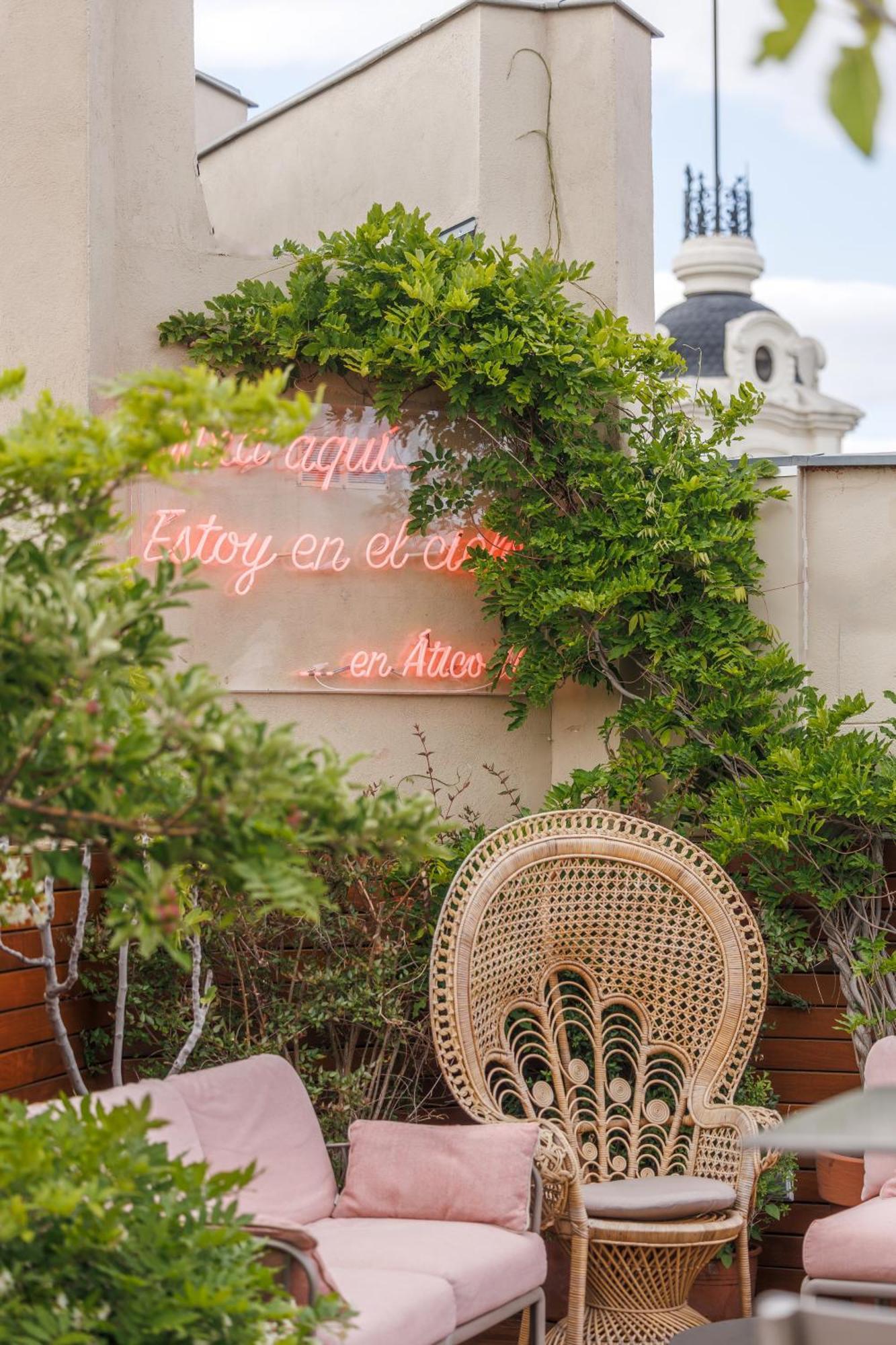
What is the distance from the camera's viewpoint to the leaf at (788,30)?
0.88 m

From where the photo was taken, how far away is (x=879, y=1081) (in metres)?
4.41

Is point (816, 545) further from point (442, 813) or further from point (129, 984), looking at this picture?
point (129, 984)

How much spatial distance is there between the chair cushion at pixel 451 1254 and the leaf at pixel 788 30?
3.05 m

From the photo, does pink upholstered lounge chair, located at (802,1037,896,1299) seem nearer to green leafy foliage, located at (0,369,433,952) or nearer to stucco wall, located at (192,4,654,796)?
stucco wall, located at (192,4,654,796)

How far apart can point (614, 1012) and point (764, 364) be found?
48935 millimetres

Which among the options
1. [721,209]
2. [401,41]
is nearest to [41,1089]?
[401,41]

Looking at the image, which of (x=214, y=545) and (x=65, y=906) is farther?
(x=214, y=545)

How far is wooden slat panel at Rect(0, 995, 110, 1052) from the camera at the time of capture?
4281 millimetres

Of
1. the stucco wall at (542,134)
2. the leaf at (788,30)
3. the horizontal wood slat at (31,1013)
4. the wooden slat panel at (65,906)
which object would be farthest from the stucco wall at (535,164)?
the leaf at (788,30)

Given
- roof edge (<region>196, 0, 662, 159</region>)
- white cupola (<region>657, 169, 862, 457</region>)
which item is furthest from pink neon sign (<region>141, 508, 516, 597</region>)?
white cupola (<region>657, 169, 862, 457</region>)

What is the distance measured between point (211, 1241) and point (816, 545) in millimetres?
3764

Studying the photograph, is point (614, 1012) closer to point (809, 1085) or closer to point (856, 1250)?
point (809, 1085)

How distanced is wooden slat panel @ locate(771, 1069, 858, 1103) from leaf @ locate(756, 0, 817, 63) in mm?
4587

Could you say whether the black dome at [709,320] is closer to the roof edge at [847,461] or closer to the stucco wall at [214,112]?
the stucco wall at [214,112]
